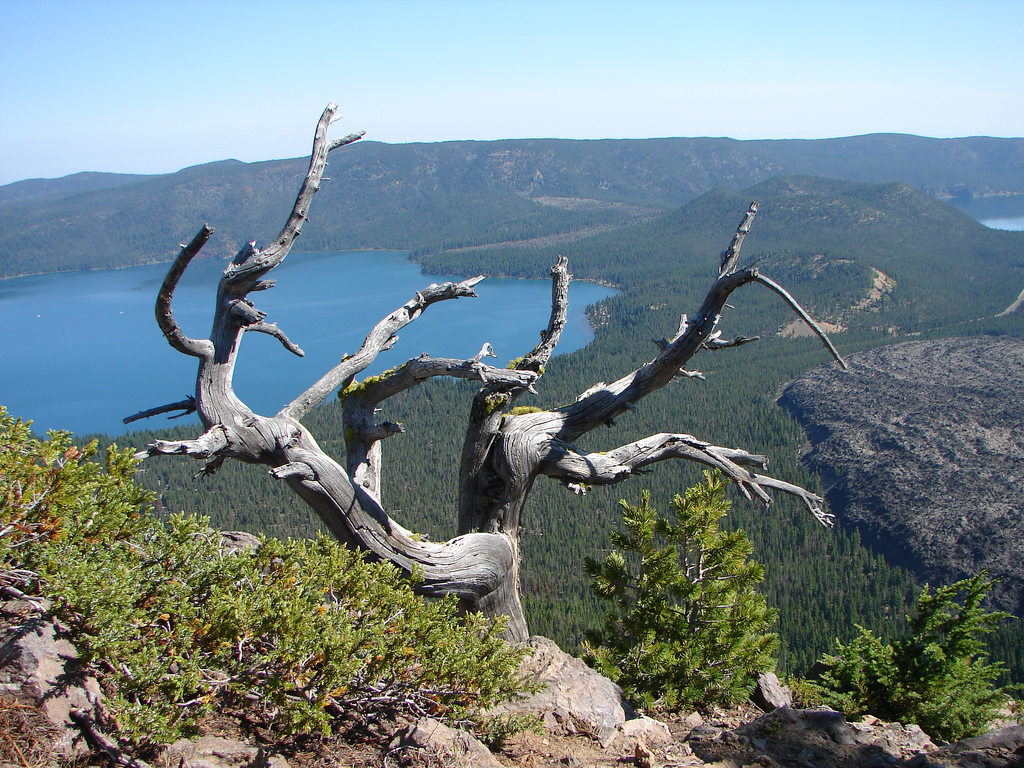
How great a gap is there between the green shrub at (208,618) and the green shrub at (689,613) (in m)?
2.61

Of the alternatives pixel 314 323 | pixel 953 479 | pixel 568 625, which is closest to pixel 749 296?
pixel 953 479

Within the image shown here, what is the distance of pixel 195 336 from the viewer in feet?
365

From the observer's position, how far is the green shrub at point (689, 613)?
7.51 metres

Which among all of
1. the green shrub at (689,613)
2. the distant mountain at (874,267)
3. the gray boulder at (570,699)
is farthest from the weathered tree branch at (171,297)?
the distant mountain at (874,267)

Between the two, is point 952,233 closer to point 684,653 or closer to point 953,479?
point 953,479

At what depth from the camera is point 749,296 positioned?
137 metres

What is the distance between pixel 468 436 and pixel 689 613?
3250 millimetres

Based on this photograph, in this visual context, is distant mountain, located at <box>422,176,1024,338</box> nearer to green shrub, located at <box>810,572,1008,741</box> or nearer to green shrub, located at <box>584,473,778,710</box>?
green shrub, located at <box>810,572,1008,741</box>

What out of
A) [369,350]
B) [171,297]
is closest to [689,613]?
[369,350]

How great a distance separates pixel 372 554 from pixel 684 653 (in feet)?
11.6

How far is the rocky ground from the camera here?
381 cm

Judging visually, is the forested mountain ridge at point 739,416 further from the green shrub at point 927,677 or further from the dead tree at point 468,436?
the green shrub at point 927,677

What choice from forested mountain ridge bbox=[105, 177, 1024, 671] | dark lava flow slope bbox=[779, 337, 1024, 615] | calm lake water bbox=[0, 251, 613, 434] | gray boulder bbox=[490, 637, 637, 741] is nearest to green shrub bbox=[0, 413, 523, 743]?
gray boulder bbox=[490, 637, 637, 741]

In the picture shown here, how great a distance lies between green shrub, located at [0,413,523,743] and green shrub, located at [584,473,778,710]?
103 inches
